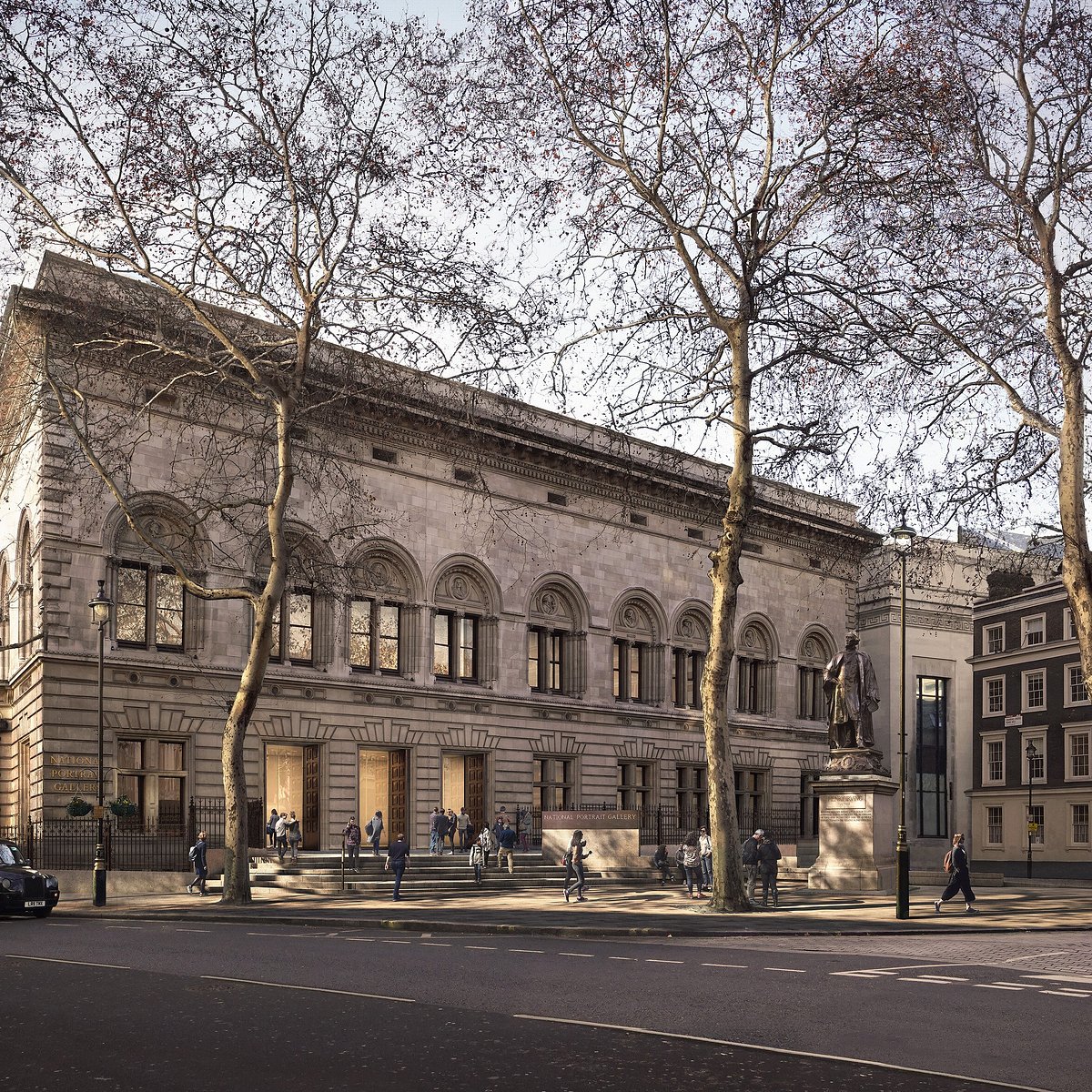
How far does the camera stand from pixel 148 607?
37.9 meters

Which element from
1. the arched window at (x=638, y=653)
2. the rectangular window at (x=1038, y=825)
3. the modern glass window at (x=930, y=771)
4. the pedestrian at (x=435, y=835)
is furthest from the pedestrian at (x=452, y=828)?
the modern glass window at (x=930, y=771)

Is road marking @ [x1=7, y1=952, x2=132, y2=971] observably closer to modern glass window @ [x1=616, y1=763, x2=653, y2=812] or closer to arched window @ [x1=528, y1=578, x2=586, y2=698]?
arched window @ [x1=528, y1=578, x2=586, y2=698]

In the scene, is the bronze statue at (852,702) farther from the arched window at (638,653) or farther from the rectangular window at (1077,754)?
the rectangular window at (1077,754)

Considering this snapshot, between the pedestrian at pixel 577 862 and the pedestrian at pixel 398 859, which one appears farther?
the pedestrian at pixel 398 859

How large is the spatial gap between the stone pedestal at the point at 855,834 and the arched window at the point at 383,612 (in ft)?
53.2

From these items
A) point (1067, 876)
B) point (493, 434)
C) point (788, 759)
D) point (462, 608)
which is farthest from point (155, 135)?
point (1067, 876)

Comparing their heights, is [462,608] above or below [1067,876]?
above

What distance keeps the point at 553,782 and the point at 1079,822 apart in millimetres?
28409

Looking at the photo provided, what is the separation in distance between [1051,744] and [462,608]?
33364 mm

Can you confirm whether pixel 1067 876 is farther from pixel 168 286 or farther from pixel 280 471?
pixel 168 286

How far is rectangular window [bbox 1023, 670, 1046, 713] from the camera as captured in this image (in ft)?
217

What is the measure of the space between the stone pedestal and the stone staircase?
679 centimetres

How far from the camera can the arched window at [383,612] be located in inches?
1694

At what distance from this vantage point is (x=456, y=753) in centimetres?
4600
